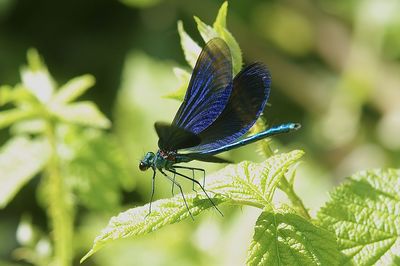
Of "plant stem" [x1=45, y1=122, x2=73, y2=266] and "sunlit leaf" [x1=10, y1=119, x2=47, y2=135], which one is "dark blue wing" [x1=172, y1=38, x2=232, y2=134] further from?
"sunlit leaf" [x1=10, y1=119, x2=47, y2=135]

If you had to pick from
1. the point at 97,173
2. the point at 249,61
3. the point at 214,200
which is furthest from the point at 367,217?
the point at 249,61

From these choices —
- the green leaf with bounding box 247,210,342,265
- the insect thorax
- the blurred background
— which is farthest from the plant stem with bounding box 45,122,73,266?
the blurred background

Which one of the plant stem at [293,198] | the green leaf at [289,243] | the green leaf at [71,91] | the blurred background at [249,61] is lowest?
the green leaf at [289,243]

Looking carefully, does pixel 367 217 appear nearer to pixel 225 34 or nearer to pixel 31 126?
pixel 225 34

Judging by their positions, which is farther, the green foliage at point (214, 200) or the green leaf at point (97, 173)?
the green leaf at point (97, 173)

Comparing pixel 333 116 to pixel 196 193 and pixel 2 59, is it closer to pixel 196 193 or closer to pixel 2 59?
pixel 2 59

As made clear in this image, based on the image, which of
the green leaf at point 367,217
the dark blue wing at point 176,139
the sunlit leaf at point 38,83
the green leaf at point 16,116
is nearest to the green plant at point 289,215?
the green leaf at point 367,217

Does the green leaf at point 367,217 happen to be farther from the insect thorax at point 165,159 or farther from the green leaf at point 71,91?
the green leaf at point 71,91
